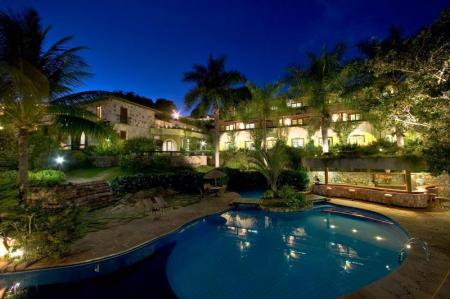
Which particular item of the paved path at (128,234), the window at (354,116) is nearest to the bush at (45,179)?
the paved path at (128,234)

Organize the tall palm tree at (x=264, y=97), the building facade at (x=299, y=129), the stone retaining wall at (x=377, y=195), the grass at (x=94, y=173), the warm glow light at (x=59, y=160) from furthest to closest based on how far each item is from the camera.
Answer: the building facade at (x=299, y=129)
the tall palm tree at (x=264, y=97)
the warm glow light at (x=59, y=160)
the grass at (x=94, y=173)
the stone retaining wall at (x=377, y=195)

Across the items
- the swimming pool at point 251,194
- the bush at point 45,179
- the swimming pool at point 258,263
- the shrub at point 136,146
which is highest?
the shrub at point 136,146

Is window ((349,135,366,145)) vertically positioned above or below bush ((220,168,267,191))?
above

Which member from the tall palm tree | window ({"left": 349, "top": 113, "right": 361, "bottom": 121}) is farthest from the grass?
window ({"left": 349, "top": 113, "right": 361, "bottom": 121})

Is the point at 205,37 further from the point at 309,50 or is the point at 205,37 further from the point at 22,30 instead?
the point at 22,30

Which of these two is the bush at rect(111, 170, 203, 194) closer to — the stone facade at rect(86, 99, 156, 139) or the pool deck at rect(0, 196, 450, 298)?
the pool deck at rect(0, 196, 450, 298)

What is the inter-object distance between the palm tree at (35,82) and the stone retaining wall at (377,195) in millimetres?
16047

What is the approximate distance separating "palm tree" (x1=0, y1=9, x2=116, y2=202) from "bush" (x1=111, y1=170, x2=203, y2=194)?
7.24 metres

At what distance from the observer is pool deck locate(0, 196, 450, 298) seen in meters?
5.11

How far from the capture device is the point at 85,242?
27.9 feet

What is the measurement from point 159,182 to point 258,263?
12369mm

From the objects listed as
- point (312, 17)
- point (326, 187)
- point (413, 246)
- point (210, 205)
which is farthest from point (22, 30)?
point (312, 17)

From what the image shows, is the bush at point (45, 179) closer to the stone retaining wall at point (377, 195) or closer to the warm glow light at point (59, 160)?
the warm glow light at point (59, 160)

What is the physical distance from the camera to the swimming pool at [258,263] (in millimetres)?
6039
